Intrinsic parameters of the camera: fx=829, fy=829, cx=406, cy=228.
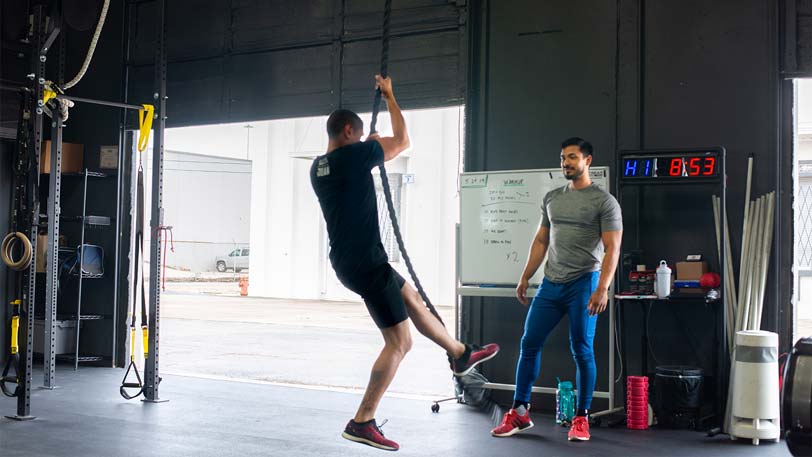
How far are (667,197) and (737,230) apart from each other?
1.50ft

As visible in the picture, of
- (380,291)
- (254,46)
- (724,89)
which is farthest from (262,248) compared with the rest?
(380,291)

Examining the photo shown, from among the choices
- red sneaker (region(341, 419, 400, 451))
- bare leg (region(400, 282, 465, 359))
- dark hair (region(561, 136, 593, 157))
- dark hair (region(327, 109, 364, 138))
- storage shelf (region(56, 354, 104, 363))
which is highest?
dark hair (region(561, 136, 593, 157))

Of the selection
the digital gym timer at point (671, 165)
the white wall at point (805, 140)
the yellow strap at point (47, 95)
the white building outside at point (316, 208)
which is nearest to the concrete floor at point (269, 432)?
the digital gym timer at point (671, 165)

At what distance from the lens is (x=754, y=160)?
4.97 metres

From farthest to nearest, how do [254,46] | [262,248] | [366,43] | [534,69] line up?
[262,248], [254,46], [366,43], [534,69]

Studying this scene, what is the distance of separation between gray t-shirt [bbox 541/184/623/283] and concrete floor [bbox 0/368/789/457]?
0.94m

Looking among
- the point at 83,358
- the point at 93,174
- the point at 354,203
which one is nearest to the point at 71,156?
the point at 93,174

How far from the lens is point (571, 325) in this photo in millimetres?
4547

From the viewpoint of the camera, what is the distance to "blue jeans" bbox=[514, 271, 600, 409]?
4.47m

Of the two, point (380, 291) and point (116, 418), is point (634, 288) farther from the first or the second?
point (116, 418)

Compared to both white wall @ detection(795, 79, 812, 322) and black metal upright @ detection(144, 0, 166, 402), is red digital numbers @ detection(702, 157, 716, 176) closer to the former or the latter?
black metal upright @ detection(144, 0, 166, 402)

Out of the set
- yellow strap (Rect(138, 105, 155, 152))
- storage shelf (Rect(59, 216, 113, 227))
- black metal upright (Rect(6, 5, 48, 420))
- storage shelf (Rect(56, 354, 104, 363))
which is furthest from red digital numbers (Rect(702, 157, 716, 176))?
storage shelf (Rect(56, 354, 104, 363))

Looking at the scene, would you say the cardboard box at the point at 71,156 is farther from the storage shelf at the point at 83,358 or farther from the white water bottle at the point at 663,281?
the white water bottle at the point at 663,281

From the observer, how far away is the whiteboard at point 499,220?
5273 millimetres
